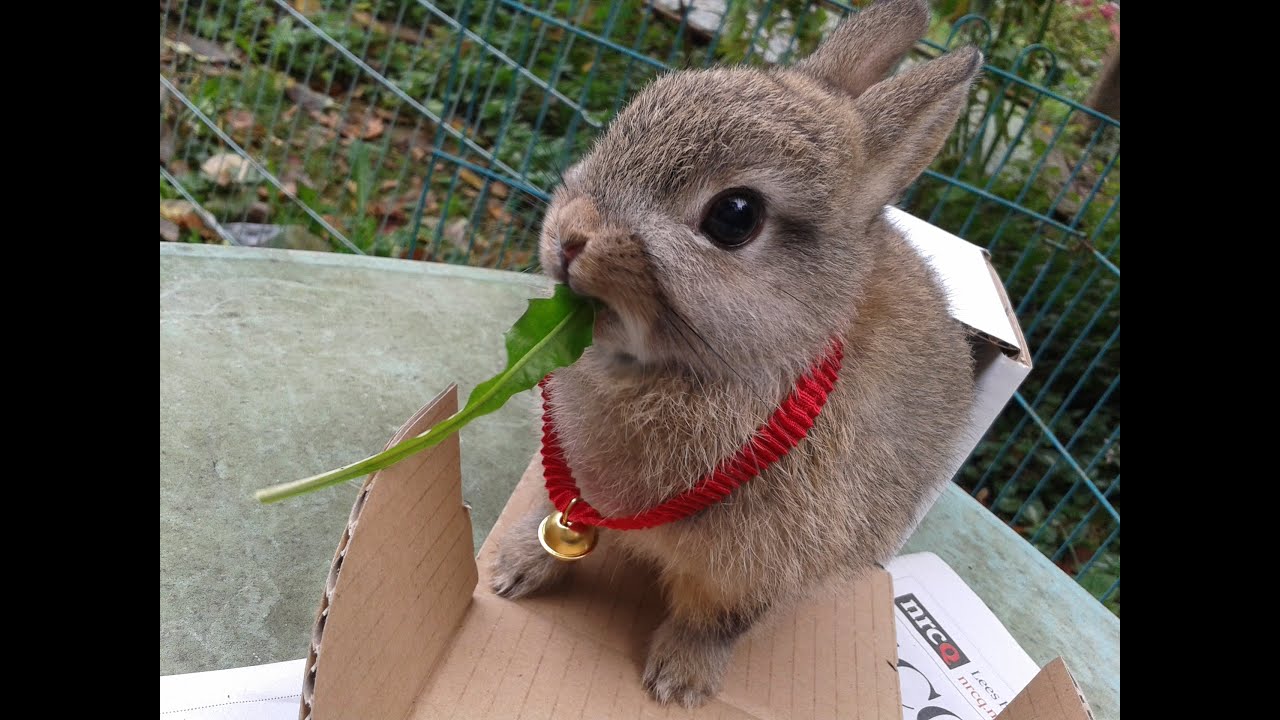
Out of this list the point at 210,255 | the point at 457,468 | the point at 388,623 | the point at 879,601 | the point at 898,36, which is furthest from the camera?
the point at 210,255

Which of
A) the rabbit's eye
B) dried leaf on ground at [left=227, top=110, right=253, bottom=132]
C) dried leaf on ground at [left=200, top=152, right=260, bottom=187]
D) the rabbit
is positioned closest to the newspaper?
the rabbit

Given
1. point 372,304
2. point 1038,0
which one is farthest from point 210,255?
point 1038,0

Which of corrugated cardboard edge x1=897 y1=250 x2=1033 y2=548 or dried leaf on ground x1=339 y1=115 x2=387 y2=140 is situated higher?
corrugated cardboard edge x1=897 y1=250 x2=1033 y2=548

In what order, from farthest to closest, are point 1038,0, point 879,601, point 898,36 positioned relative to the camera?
point 1038,0 → point 879,601 → point 898,36

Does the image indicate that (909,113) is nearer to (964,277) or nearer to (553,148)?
(964,277)

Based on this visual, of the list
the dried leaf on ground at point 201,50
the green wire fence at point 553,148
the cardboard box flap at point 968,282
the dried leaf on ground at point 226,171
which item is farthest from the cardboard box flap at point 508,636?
the dried leaf on ground at point 201,50

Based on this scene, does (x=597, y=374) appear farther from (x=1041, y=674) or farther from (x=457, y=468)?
(x=1041, y=674)

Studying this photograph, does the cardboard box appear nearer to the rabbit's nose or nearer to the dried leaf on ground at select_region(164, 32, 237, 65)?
the rabbit's nose

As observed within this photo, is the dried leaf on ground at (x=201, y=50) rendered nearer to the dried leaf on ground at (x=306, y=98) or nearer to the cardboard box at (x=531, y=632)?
the dried leaf on ground at (x=306, y=98)
